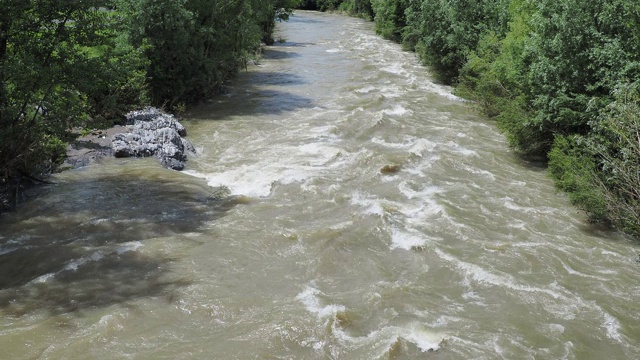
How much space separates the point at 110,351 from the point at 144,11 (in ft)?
51.9

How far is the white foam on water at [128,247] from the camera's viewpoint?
34.5 ft

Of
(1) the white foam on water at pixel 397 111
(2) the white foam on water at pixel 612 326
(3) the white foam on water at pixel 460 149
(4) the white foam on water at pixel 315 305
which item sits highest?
(1) the white foam on water at pixel 397 111

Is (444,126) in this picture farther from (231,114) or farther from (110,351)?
(110,351)

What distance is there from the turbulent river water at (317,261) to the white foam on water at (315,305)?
33 millimetres

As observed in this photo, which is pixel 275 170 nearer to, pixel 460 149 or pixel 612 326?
pixel 460 149

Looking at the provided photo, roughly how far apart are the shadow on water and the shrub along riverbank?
27.2 ft

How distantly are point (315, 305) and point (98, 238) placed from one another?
4.85 m

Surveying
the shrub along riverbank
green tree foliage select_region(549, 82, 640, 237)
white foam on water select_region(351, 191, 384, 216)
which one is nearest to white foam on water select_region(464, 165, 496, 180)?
the shrub along riverbank

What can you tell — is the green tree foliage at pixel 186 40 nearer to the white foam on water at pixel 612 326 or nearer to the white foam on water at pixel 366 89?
the white foam on water at pixel 366 89

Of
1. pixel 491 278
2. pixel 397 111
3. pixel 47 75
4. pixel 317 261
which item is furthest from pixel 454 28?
pixel 47 75

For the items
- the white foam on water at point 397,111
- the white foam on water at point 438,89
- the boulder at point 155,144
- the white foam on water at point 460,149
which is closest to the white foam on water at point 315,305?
the boulder at point 155,144

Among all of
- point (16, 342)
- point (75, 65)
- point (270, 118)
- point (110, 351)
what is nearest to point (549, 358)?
point (110, 351)

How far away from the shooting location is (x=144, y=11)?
→ 20453 mm

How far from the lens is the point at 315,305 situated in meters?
8.94
